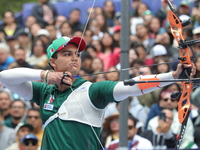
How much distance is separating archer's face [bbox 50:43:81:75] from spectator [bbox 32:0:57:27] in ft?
24.9

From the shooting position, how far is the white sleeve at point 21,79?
14.5 feet

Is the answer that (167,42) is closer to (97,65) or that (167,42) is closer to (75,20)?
(97,65)

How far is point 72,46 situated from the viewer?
4.67 metres

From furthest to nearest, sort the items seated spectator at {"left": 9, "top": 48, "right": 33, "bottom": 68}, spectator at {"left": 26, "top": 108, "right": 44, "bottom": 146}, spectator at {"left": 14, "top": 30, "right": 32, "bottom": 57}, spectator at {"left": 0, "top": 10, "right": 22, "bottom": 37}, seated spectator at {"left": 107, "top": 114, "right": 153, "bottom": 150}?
spectator at {"left": 0, "top": 10, "right": 22, "bottom": 37} < spectator at {"left": 14, "top": 30, "right": 32, "bottom": 57} < seated spectator at {"left": 9, "top": 48, "right": 33, "bottom": 68} < spectator at {"left": 26, "top": 108, "right": 44, "bottom": 146} < seated spectator at {"left": 107, "top": 114, "right": 153, "bottom": 150}

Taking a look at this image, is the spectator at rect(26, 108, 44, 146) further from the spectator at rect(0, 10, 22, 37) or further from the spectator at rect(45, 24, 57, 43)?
the spectator at rect(0, 10, 22, 37)

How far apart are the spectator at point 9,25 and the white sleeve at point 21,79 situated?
719 cm

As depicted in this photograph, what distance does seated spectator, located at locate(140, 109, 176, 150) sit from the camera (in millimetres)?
6688

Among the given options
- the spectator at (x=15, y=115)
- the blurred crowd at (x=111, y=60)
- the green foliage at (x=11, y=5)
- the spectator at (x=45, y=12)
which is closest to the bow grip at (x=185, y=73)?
the blurred crowd at (x=111, y=60)

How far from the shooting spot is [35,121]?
7516 mm

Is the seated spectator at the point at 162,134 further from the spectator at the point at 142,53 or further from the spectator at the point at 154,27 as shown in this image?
the spectator at the point at 154,27

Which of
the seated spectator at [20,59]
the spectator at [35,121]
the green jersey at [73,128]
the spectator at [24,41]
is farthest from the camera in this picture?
the spectator at [24,41]

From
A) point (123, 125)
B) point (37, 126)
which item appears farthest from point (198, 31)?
point (123, 125)

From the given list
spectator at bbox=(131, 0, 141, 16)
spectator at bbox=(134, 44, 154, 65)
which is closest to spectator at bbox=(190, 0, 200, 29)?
spectator at bbox=(134, 44, 154, 65)

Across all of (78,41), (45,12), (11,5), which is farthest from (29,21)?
(78,41)
